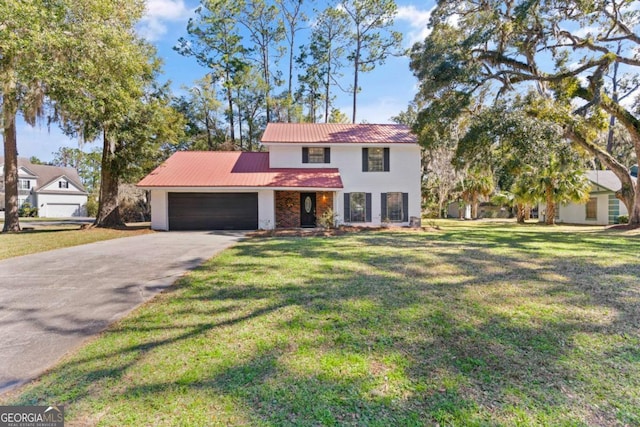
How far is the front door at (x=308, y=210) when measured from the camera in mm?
17328

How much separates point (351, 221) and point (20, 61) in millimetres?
15265

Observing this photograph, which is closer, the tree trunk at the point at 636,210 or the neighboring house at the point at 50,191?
Result: the tree trunk at the point at 636,210

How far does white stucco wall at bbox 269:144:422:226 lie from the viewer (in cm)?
1744

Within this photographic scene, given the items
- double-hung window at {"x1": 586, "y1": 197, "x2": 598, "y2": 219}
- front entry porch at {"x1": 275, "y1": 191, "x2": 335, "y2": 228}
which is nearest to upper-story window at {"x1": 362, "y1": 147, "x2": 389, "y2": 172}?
front entry porch at {"x1": 275, "y1": 191, "x2": 335, "y2": 228}

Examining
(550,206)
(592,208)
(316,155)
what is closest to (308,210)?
(316,155)

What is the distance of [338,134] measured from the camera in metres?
18.4

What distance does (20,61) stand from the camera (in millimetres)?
11172

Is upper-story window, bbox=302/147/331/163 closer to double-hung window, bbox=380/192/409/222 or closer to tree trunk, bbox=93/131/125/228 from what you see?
double-hung window, bbox=380/192/409/222

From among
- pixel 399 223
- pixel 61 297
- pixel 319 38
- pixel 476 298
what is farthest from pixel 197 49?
pixel 476 298

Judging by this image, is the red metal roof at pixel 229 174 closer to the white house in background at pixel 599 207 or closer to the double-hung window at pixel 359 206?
the double-hung window at pixel 359 206

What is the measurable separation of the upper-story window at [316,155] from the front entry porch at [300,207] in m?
1.89

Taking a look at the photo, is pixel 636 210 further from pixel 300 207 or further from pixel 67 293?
pixel 67 293

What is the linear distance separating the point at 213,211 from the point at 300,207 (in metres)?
4.64

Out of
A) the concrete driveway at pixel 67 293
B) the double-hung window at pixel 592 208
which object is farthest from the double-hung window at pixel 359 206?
the double-hung window at pixel 592 208
